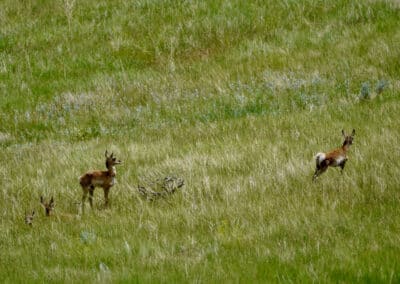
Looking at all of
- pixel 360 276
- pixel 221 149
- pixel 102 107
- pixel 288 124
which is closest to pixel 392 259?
pixel 360 276

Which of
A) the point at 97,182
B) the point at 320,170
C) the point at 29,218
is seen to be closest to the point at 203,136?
the point at 97,182

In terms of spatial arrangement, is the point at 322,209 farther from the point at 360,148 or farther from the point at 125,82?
the point at 125,82

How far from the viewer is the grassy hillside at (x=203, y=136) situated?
5.42 m

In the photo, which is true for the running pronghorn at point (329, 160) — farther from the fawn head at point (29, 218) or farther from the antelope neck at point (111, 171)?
the fawn head at point (29, 218)

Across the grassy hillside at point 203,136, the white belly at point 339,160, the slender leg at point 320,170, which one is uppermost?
the white belly at point 339,160

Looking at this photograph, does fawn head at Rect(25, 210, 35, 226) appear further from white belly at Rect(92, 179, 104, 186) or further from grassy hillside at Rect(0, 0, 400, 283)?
white belly at Rect(92, 179, 104, 186)

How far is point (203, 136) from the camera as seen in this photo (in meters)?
10.1

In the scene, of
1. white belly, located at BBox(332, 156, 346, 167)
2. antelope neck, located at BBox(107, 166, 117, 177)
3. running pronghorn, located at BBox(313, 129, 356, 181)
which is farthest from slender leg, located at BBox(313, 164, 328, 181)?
antelope neck, located at BBox(107, 166, 117, 177)

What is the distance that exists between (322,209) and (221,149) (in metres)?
3.22

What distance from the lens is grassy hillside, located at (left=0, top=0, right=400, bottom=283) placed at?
17.8ft

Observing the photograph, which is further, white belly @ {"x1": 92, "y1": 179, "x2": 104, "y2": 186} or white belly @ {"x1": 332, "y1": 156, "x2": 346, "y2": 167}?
white belly @ {"x1": 92, "y1": 179, "x2": 104, "y2": 186}

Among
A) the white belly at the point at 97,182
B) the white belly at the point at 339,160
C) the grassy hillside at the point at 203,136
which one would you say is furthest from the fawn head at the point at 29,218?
the white belly at the point at 339,160

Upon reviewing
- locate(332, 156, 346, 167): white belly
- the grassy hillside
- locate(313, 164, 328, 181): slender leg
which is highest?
locate(332, 156, 346, 167): white belly

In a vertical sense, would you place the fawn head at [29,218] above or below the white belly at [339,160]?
below
